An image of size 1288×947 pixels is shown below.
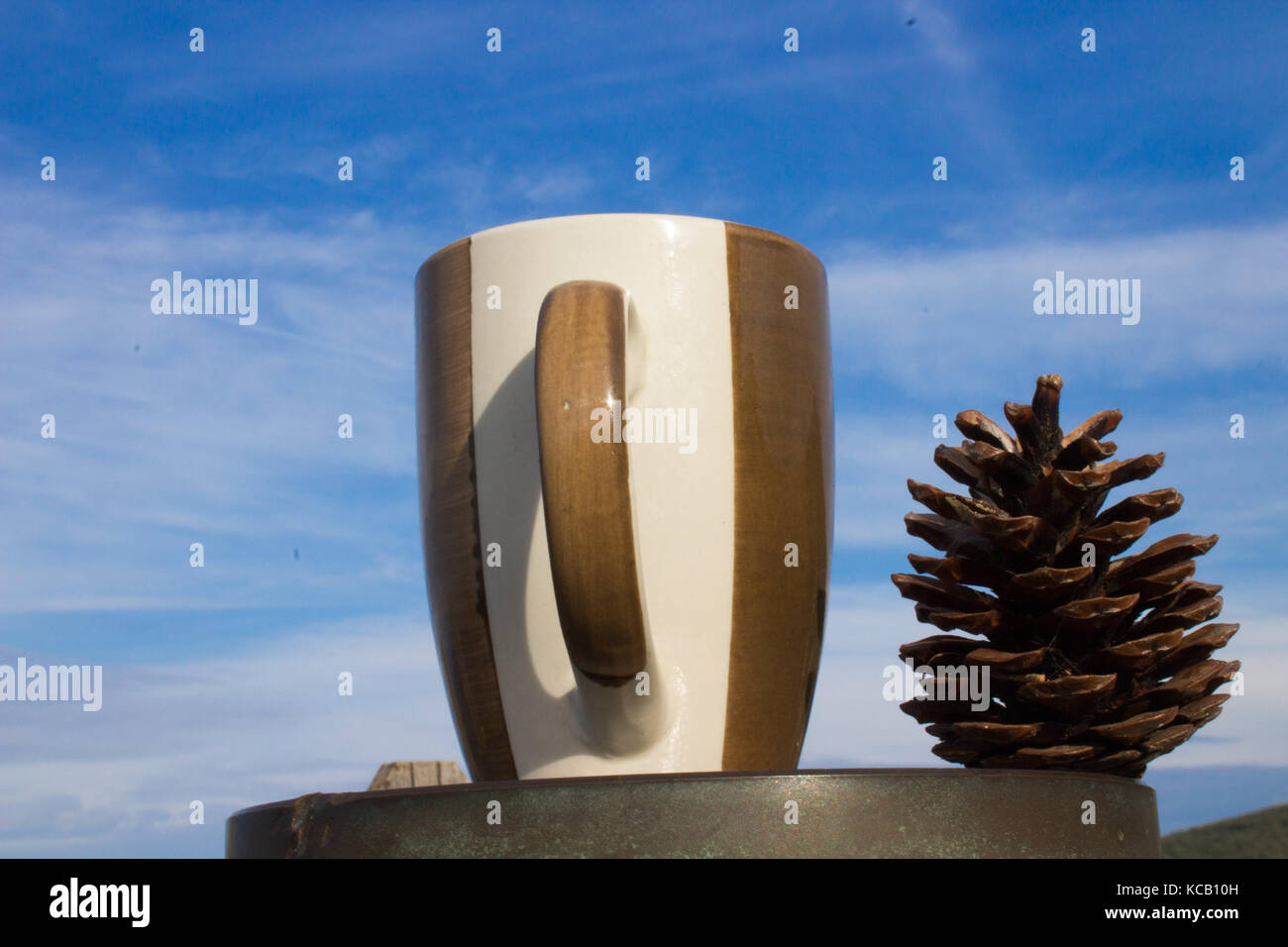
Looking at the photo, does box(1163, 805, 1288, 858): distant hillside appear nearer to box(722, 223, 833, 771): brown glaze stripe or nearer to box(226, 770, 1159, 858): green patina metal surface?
box(722, 223, 833, 771): brown glaze stripe

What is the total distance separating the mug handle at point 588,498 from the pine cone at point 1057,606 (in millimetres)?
343

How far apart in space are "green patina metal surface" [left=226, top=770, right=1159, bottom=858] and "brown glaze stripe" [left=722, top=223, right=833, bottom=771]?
324mm

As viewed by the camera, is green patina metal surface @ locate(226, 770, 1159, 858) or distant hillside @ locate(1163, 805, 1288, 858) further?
distant hillside @ locate(1163, 805, 1288, 858)

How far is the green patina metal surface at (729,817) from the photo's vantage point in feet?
2.66

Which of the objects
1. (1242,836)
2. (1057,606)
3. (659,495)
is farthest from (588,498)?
(1242,836)

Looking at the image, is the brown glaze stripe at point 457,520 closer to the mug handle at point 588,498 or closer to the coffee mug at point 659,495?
the coffee mug at point 659,495

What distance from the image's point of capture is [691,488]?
113 cm

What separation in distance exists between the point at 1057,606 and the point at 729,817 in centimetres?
43

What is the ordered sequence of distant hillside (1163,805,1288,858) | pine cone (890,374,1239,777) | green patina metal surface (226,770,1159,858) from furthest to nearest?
distant hillside (1163,805,1288,858) → pine cone (890,374,1239,777) → green patina metal surface (226,770,1159,858)

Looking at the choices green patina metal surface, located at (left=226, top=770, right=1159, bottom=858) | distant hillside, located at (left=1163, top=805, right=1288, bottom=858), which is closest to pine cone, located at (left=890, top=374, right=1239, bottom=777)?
green patina metal surface, located at (left=226, top=770, right=1159, bottom=858)

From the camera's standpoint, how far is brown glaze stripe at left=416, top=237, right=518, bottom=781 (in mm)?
1188
